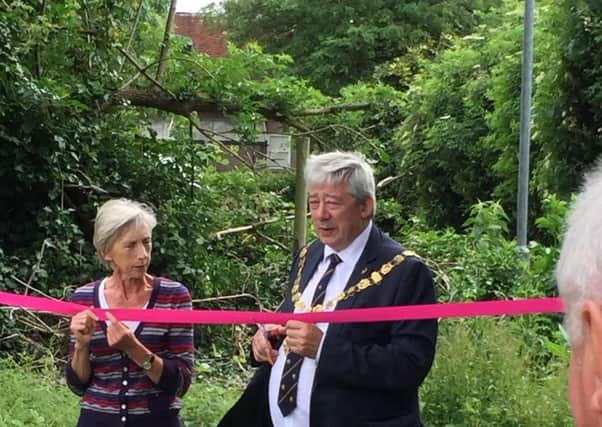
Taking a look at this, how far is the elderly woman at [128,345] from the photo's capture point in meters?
2.96

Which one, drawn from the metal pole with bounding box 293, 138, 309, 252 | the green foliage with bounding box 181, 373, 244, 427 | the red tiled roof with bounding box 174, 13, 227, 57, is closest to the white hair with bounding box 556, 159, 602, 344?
the green foliage with bounding box 181, 373, 244, 427

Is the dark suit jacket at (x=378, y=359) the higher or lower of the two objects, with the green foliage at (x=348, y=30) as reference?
lower

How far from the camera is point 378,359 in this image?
2713 mm

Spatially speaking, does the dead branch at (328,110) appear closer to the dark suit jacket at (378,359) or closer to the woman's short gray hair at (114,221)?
the woman's short gray hair at (114,221)

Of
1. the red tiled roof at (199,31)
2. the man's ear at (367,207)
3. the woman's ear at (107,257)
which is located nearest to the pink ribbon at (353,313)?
the woman's ear at (107,257)

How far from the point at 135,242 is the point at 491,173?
31.4 feet

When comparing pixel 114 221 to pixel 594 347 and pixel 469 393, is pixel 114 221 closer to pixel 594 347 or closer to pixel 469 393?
pixel 594 347

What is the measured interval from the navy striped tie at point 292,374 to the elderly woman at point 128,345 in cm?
37

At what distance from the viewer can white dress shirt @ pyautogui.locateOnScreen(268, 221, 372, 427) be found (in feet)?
9.41

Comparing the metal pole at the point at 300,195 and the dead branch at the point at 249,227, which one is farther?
the dead branch at the point at 249,227

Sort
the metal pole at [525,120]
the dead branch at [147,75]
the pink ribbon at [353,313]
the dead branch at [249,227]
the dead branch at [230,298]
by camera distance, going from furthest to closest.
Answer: the dead branch at [249,227] → the dead branch at [147,75] → the dead branch at [230,298] → the metal pole at [525,120] → the pink ribbon at [353,313]

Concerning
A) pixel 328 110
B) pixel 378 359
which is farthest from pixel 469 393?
pixel 328 110

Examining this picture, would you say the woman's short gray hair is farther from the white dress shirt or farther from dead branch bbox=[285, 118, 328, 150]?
dead branch bbox=[285, 118, 328, 150]

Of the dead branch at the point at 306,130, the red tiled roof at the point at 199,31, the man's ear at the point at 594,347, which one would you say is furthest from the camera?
the red tiled roof at the point at 199,31
